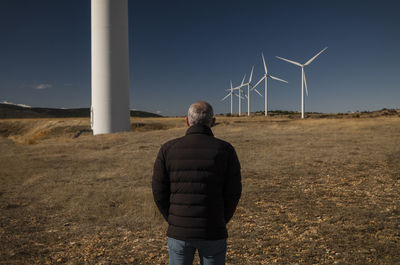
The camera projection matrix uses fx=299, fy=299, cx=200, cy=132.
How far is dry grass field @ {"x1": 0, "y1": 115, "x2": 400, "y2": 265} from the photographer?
203 inches

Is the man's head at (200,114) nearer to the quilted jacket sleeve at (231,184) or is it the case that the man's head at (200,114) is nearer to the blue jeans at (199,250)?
the quilted jacket sleeve at (231,184)

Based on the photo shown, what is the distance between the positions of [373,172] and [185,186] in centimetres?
961

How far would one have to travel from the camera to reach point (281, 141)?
16.9m

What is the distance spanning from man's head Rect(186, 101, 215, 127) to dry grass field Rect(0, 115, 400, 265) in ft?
10.2

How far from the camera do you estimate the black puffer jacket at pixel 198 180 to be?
246 cm

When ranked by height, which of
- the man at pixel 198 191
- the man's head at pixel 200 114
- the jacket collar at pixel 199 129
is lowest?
the man at pixel 198 191

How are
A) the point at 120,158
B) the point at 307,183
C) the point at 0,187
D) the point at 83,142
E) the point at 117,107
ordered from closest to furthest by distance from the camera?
the point at 307,183 < the point at 0,187 < the point at 120,158 < the point at 83,142 < the point at 117,107

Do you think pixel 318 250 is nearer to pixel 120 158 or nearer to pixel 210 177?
pixel 210 177

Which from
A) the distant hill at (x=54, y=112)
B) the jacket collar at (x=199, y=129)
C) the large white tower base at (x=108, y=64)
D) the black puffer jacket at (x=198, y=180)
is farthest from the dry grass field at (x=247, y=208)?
the distant hill at (x=54, y=112)

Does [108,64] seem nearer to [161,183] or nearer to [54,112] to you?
[161,183]

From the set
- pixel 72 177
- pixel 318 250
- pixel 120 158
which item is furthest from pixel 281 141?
pixel 318 250

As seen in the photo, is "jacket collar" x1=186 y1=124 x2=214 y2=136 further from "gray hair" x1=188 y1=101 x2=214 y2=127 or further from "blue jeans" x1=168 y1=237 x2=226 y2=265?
"blue jeans" x1=168 y1=237 x2=226 y2=265

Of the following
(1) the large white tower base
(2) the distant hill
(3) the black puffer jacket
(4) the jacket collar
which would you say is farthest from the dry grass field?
(2) the distant hill

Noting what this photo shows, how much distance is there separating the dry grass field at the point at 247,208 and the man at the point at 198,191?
2.65 m
